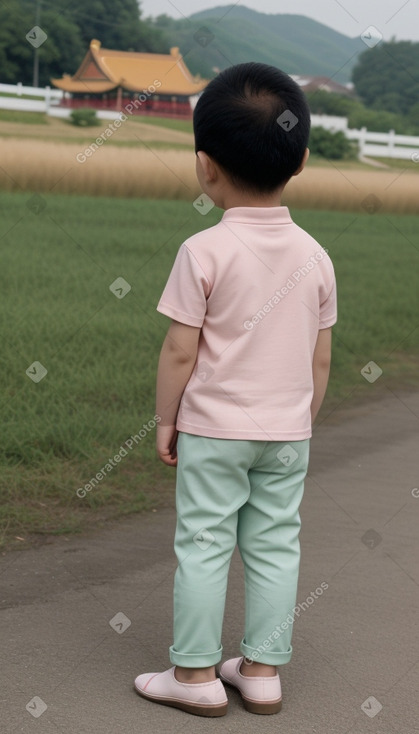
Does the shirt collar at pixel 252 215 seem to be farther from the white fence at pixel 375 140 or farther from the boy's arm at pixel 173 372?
the white fence at pixel 375 140

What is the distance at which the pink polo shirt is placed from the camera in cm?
232

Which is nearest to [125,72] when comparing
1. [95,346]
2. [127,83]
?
[127,83]

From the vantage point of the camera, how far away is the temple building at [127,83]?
81.4ft

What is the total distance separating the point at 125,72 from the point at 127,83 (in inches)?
22.0

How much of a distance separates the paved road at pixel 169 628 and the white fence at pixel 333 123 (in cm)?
1935

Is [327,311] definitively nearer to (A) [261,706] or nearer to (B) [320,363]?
(B) [320,363]

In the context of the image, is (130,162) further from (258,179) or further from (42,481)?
(258,179)

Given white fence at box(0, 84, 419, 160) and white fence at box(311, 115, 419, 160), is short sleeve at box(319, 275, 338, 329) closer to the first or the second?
white fence at box(0, 84, 419, 160)

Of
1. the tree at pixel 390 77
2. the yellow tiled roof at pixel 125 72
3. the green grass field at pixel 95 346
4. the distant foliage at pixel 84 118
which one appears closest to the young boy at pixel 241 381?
the green grass field at pixel 95 346

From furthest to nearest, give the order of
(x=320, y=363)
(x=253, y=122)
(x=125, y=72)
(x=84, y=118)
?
(x=125, y=72), (x=84, y=118), (x=320, y=363), (x=253, y=122)

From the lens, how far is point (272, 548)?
2.45 meters

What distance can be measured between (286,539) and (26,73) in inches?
796

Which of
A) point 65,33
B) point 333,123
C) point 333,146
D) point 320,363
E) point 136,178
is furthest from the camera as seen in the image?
point 333,123

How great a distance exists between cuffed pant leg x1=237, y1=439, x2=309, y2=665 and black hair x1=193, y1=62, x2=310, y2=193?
63 cm
